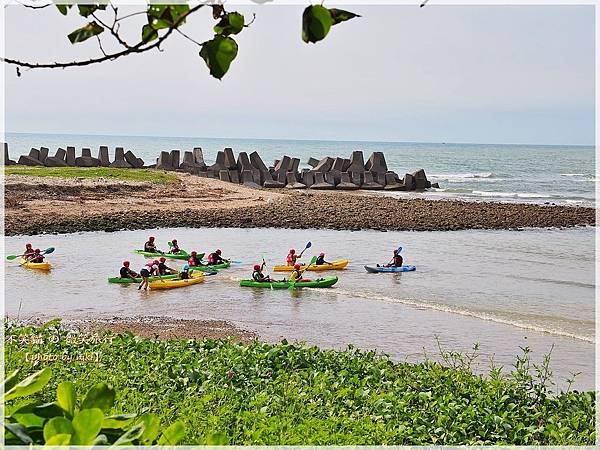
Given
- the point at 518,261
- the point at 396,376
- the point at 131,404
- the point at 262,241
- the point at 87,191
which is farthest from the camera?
the point at 87,191

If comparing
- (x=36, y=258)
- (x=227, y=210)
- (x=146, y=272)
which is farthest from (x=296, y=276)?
(x=227, y=210)

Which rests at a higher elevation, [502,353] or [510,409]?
[510,409]

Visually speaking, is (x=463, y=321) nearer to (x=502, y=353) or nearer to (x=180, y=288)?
(x=502, y=353)

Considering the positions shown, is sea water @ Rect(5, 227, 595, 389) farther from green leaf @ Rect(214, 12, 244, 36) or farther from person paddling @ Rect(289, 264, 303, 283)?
green leaf @ Rect(214, 12, 244, 36)

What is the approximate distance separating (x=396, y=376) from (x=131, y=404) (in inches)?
98.1

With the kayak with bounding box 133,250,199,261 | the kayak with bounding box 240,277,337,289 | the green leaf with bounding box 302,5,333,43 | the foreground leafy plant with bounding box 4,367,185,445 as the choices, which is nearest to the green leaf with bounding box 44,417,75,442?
the foreground leafy plant with bounding box 4,367,185,445

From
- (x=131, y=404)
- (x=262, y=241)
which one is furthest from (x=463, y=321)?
(x=262, y=241)

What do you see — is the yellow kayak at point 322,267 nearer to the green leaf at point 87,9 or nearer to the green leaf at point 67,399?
the green leaf at point 67,399

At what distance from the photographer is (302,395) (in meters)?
5.74

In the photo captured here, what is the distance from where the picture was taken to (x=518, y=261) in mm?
19891

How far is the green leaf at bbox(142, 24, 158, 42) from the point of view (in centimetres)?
109

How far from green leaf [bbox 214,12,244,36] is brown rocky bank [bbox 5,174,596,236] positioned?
70.1ft

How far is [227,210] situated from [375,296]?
1294 cm

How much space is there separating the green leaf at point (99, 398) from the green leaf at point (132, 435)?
0.07 meters
